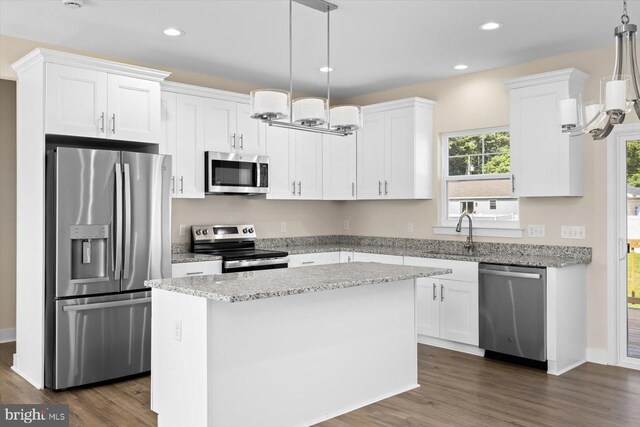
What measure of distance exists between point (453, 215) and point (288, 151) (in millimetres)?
1891

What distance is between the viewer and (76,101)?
4.00 m

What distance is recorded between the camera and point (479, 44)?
446 cm

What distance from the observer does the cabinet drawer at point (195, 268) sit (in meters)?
4.59

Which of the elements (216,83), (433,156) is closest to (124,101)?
(216,83)

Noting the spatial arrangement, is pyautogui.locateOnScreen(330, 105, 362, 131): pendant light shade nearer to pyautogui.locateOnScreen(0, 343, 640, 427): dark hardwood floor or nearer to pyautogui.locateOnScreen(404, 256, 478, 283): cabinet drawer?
pyautogui.locateOnScreen(0, 343, 640, 427): dark hardwood floor

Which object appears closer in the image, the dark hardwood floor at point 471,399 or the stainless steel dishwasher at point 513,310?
the dark hardwood floor at point 471,399

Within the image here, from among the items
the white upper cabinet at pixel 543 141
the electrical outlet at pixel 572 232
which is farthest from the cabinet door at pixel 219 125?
the electrical outlet at pixel 572 232

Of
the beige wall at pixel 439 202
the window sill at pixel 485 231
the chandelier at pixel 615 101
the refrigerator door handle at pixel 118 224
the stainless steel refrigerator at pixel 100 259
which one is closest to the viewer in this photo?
the chandelier at pixel 615 101

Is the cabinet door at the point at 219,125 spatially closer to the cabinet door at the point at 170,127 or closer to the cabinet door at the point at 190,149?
the cabinet door at the point at 190,149

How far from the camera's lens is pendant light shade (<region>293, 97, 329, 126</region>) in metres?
3.31

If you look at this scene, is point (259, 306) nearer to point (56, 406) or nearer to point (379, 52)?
point (56, 406)

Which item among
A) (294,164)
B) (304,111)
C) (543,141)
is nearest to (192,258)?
(294,164)

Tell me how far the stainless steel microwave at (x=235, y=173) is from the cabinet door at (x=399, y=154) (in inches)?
52.0

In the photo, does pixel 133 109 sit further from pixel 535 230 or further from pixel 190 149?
pixel 535 230
